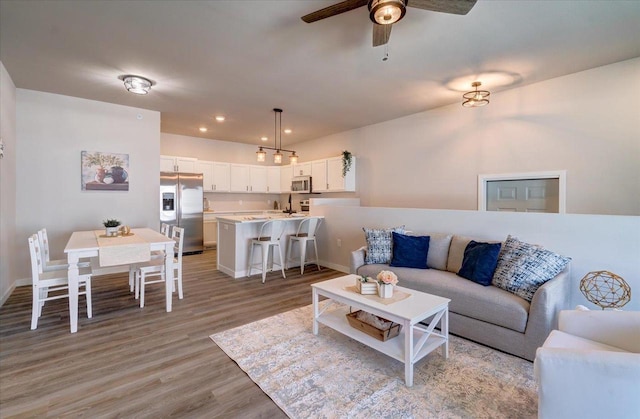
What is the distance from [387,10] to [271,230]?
369cm

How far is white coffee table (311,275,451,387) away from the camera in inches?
77.4

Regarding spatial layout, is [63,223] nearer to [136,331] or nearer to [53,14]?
[136,331]

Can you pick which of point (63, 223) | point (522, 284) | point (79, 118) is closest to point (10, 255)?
point (63, 223)

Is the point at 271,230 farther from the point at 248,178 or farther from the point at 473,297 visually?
the point at 248,178

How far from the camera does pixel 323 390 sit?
1939mm

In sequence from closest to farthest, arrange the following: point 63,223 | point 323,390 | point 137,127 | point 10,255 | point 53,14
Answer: point 323,390 → point 53,14 → point 10,255 → point 63,223 → point 137,127

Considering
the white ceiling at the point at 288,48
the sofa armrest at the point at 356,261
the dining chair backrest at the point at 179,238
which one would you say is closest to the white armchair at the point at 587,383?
the sofa armrest at the point at 356,261

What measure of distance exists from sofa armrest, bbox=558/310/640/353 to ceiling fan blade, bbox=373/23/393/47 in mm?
2354

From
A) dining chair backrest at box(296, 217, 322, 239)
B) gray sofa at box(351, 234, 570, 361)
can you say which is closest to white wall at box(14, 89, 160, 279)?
dining chair backrest at box(296, 217, 322, 239)

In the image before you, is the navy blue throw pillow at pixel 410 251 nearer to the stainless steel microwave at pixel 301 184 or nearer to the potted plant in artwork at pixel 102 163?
the stainless steel microwave at pixel 301 184

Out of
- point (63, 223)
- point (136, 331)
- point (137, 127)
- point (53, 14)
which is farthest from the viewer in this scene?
point (137, 127)

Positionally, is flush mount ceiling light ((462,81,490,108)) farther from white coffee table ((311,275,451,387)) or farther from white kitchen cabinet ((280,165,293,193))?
white kitchen cabinet ((280,165,293,193))

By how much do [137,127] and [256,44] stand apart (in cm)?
332

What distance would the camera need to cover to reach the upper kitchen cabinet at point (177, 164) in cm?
639
